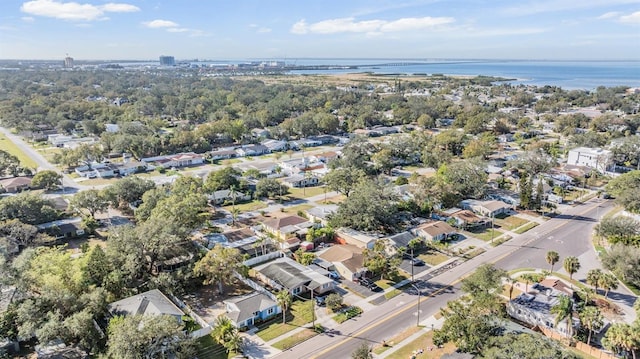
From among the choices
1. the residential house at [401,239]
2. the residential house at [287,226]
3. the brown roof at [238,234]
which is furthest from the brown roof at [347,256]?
the brown roof at [238,234]

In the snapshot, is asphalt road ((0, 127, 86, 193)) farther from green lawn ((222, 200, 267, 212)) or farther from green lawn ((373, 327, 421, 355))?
green lawn ((373, 327, 421, 355))

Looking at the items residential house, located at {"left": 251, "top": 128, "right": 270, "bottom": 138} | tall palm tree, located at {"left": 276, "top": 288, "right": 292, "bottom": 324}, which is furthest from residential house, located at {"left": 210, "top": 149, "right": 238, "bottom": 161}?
tall palm tree, located at {"left": 276, "top": 288, "right": 292, "bottom": 324}

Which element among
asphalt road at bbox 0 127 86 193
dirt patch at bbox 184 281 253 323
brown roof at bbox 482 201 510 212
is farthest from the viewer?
asphalt road at bbox 0 127 86 193

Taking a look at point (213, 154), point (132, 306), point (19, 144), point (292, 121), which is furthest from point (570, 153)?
point (19, 144)

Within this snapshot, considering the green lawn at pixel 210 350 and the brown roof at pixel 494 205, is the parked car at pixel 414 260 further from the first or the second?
the green lawn at pixel 210 350

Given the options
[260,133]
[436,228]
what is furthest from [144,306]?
[260,133]

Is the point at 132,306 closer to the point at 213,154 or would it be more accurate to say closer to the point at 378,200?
the point at 378,200

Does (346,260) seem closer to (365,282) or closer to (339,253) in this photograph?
(339,253)
